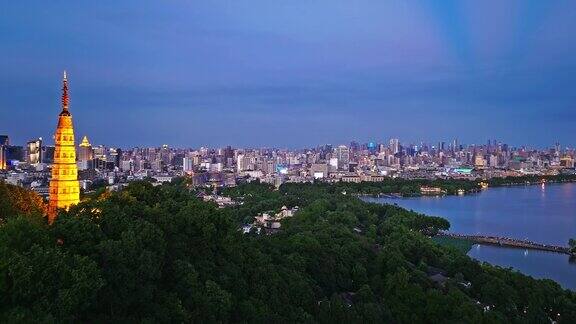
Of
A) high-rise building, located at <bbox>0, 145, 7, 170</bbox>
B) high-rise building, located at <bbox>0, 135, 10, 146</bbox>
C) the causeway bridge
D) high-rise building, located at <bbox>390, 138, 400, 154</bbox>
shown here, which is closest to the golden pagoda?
the causeway bridge

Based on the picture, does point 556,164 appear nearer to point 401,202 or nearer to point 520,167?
point 520,167

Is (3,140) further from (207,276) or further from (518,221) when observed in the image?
(207,276)

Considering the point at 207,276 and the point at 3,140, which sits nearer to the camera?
the point at 207,276

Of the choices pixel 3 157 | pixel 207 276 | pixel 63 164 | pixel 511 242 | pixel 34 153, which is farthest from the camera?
pixel 34 153

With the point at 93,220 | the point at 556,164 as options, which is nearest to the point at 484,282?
the point at 93,220

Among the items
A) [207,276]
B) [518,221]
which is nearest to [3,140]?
[518,221]

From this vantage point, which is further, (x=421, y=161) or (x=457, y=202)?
(x=421, y=161)

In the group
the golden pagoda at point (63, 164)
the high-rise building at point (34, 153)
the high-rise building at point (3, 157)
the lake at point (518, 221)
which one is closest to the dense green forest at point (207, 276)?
the golden pagoda at point (63, 164)

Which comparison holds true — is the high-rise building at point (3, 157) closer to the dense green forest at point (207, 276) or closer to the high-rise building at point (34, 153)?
the high-rise building at point (34, 153)
